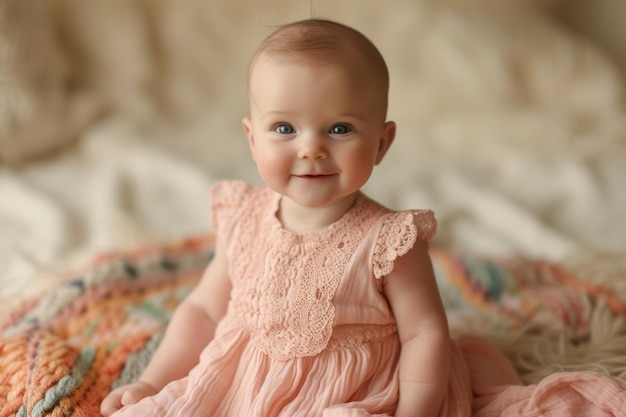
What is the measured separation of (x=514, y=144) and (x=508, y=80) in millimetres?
205

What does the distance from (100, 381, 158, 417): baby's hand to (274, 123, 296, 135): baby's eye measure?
34cm

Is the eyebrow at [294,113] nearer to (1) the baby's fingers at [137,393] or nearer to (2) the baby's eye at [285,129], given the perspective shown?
(2) the baby's eye at [285,129]

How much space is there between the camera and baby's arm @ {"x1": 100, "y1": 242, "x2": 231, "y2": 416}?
85 centimetres

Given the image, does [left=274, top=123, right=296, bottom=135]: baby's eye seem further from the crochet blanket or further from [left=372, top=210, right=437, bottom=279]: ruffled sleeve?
the crochet blanket

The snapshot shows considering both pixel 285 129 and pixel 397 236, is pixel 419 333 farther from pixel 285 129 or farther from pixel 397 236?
pixel 285 129

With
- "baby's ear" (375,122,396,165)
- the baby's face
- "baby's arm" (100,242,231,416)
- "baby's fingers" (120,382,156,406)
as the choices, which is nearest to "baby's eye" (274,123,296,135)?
the baby's face

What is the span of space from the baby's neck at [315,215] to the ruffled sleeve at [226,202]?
11cm

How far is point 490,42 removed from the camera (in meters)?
1.87

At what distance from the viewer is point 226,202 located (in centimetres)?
91

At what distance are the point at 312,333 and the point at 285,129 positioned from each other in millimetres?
222

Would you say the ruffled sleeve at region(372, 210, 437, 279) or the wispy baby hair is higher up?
the wispy baby hair

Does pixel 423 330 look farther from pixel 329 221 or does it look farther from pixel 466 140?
pixel 466 140

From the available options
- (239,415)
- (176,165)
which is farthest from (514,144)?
(239,415)

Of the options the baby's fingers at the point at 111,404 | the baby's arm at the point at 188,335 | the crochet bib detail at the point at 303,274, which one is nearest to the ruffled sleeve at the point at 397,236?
the crochet bib detail at the point at 303,274
